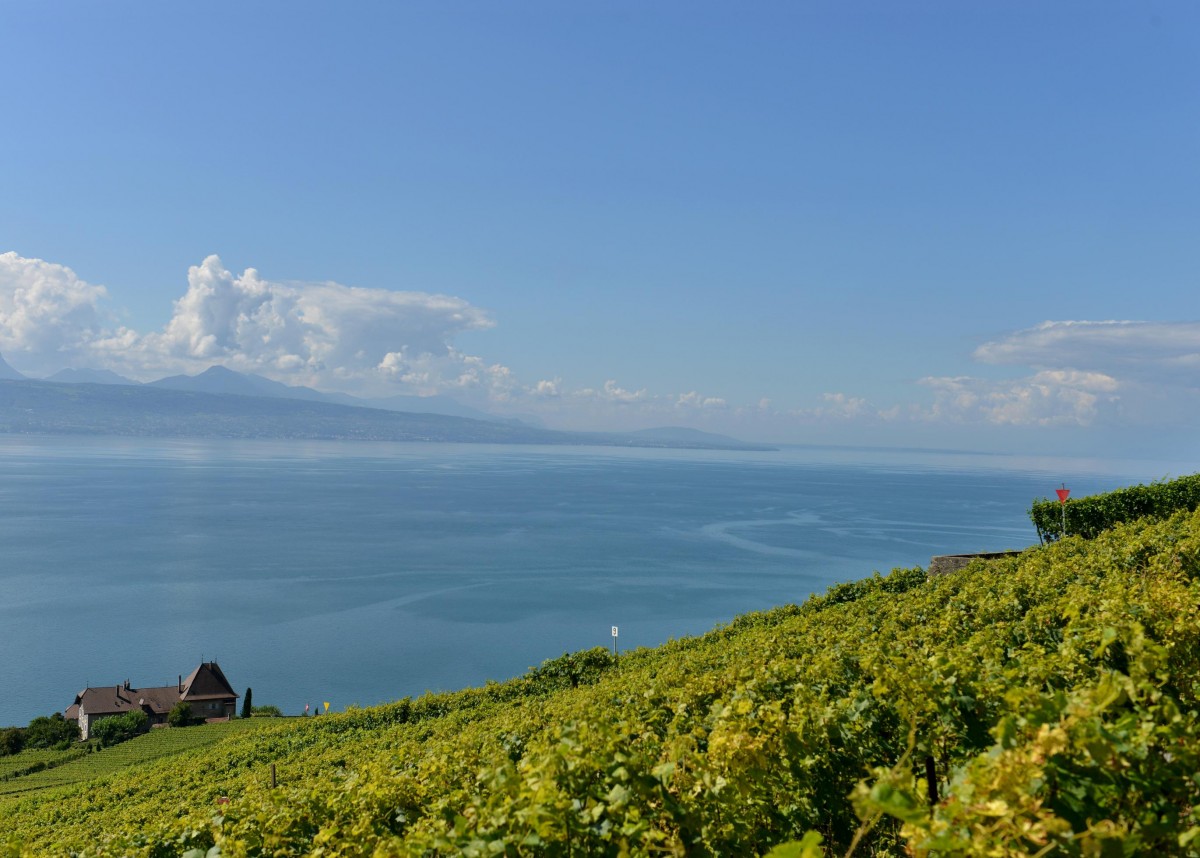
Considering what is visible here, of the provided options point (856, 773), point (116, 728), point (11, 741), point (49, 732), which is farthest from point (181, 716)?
point (856, 773)

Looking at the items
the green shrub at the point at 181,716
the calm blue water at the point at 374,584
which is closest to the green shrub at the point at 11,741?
the green shrub at the point at 181,716

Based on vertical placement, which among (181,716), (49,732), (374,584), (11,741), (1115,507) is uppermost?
(1115,507)

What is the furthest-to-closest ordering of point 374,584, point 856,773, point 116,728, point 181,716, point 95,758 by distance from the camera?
point 374,584, point 181,716, point 116,728, point 95,758, point 856,773

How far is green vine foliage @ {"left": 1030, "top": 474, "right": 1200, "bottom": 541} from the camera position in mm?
29484

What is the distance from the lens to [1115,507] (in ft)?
102

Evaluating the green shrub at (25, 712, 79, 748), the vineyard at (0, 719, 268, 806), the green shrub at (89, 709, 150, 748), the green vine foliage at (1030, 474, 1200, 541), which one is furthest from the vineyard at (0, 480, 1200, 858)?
the green shrub at (25, 712, 79, 748)

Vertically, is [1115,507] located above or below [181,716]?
above

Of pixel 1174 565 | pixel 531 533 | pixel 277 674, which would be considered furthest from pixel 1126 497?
pixel 531 533

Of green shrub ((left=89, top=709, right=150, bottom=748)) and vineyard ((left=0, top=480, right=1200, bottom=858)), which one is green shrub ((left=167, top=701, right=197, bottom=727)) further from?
vineyard ((left=0, top=480, right=1200, bottom=858))

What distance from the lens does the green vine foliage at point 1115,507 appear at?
96.7 feet

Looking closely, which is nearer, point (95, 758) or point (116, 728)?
point (95, 758)

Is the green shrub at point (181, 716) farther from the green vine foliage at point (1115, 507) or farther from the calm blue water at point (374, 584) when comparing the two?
the green vine foliage at point (1115, 507)

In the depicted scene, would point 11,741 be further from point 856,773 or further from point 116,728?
point 856,773

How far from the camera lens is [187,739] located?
52.5 m
